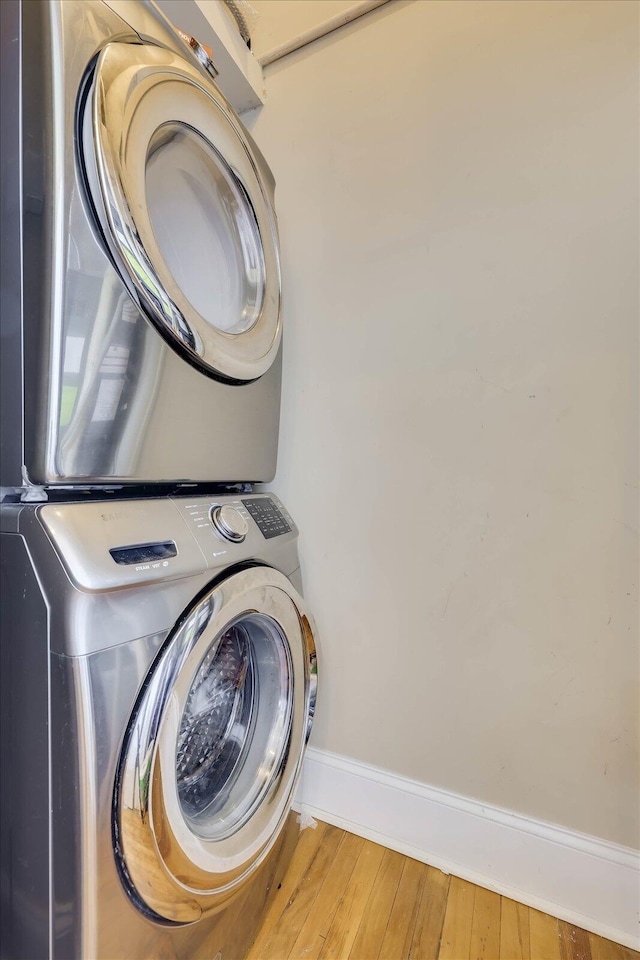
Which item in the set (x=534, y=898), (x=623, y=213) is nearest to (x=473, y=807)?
(x=534, y=898)

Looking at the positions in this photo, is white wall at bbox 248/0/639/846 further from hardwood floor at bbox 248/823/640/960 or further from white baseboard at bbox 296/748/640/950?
hardwood floor at bbox 248/823/640/960

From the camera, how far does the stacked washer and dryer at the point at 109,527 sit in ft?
1.81

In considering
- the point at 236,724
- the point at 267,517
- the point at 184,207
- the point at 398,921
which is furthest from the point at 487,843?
the point at 184,207

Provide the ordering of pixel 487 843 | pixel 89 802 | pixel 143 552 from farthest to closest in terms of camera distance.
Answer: pixel 487 843 < pixel 143 552 < pixel 89 802

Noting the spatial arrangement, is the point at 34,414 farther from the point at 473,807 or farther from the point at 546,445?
the point at 473,807

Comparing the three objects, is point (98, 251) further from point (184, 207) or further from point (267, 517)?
point (267, 517)

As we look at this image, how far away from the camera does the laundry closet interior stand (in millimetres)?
593

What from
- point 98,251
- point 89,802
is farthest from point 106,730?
point 98,251

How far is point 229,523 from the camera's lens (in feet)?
2.70

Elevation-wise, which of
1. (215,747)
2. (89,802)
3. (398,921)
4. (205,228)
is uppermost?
(205,228)

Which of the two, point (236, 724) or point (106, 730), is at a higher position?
point (106, 730)

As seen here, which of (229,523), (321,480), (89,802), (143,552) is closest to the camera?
(89,802)

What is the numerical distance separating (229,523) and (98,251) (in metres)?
0.47

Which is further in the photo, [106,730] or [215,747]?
[215,747]
